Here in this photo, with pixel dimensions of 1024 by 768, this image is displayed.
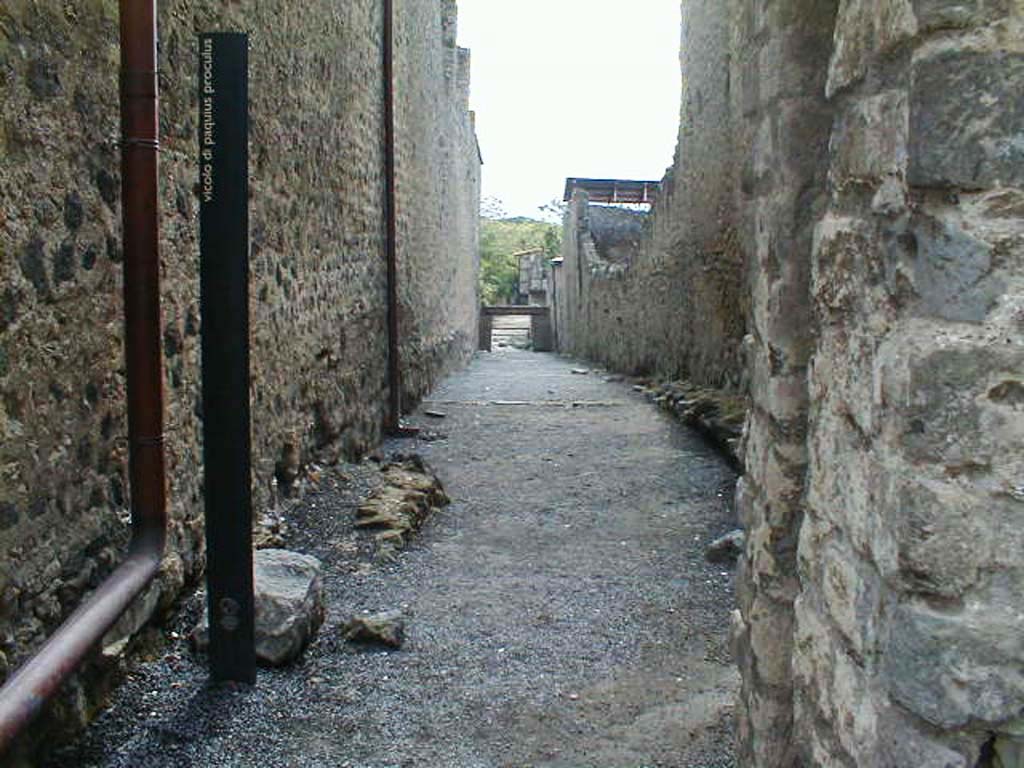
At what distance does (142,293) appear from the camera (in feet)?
9.75

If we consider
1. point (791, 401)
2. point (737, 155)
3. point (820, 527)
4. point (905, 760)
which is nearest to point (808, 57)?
point (791, 401)

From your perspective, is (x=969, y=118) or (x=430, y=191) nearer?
(x=969, y=118)

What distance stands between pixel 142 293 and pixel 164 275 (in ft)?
1.62

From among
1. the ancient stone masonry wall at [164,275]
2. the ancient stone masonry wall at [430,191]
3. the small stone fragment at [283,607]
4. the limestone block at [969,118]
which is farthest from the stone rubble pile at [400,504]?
the limestone block at [969,118]

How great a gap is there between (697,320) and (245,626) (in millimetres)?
6682

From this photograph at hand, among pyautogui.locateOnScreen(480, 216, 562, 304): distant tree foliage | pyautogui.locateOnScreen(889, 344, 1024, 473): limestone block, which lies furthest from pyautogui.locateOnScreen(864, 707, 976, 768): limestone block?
pyautogui.locateOnScreen(480, 216, 562, 304): distant tree foliage

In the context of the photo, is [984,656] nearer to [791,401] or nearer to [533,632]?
[791,401]

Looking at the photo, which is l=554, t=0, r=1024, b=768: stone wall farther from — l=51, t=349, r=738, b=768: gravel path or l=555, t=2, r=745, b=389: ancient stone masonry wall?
l=555, t=2, r=745, b=389: ancient stone masonry wall

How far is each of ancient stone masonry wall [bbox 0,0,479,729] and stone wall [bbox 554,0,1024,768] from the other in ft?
5.79

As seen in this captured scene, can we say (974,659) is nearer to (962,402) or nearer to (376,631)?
(962,402)

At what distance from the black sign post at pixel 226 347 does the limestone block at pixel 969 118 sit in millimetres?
2154

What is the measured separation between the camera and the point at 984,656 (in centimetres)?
130

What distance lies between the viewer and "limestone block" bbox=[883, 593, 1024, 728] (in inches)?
51.1

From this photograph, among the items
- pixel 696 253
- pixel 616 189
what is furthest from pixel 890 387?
pixel 616 189
